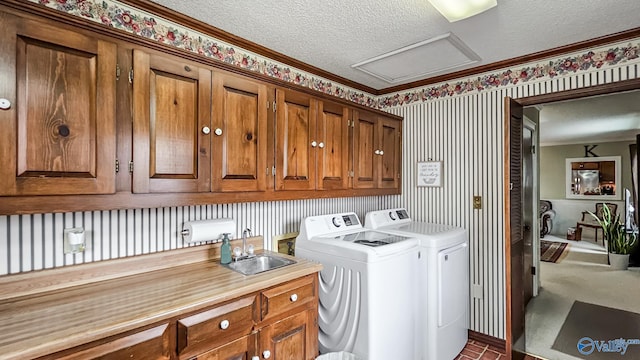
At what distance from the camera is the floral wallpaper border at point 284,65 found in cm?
168

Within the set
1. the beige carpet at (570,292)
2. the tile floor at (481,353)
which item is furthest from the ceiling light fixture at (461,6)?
the beige carpet at (570,292)

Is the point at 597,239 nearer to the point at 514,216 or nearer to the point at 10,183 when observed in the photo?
the point at 514,216

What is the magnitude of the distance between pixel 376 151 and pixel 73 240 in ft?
7.43

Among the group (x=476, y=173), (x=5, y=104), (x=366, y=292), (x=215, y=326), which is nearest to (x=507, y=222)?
(x=476, y=173)

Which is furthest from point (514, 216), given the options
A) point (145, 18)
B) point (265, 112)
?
point (145, 18)

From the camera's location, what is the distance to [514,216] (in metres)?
2.56

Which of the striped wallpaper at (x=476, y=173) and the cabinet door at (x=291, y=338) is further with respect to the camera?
the striped wallpaper at (x=476, y=173)

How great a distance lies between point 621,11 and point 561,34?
309 mm

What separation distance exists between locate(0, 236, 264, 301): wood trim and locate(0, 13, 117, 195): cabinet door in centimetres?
49

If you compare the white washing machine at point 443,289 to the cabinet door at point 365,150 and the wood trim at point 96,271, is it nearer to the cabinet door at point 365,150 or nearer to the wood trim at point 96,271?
the cabinet door at point 365,150

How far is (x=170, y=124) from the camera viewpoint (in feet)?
5.15

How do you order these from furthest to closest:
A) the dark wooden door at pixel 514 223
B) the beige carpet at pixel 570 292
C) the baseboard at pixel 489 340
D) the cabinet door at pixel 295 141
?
1. the beige carpet at pixel 570 292
2. the baseboard at pixel 489 340
3. the dark wooden door at pixel 514 223
4. the cabinet door at pixel 295 141

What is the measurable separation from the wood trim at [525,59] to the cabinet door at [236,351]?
265cm

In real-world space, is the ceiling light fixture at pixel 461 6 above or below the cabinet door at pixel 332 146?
above
